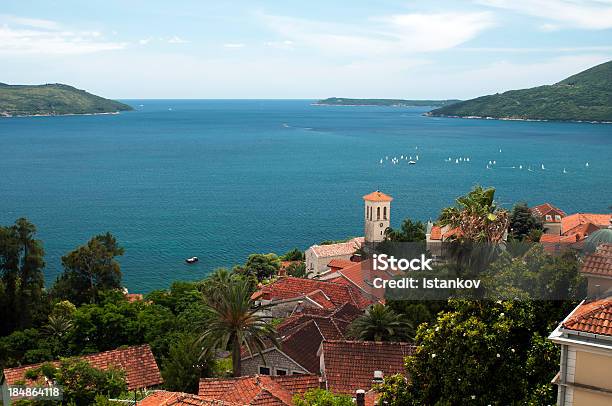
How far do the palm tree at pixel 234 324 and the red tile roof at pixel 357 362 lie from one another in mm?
2819

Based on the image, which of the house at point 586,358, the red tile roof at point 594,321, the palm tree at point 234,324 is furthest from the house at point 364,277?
the red tile roof at point 594,321

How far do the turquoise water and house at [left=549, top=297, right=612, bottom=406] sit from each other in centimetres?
3817

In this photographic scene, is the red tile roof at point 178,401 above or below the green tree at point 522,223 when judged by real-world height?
above

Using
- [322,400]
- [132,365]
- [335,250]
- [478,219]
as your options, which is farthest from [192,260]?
[322,400]

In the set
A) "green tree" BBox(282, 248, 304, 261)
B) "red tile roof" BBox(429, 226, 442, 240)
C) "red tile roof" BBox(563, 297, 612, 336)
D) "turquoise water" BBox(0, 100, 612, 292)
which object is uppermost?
"red tile roof" BBox(563, 297, 612, 336)

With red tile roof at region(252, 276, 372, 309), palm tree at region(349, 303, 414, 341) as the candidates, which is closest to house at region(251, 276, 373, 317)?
red tile roof at region(252, 276, 372, 309)

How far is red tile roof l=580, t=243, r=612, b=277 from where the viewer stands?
13.6 metres

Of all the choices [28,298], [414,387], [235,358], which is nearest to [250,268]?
[28,298]

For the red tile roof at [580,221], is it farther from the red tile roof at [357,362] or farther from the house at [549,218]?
the red tile roof at [357,362]

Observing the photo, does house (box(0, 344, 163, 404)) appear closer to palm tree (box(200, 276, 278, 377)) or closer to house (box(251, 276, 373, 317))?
palm tree (box(200, 276, 278, 377))

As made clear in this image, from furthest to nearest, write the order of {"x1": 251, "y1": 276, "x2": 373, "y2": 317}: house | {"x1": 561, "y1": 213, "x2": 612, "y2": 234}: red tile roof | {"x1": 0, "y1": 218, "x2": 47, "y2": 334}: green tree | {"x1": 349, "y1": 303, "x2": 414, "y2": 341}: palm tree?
1. {"x1": 561, "y1": 213, "x2": 612, "y2": 234}: red tile roof
2. {"x1": 251, "y1": 276, "x2": 373, "y2": 317}: house
3. {"x1": 0, "y1": 218, "x2": 47, "y2": 334}: green tree
4. {"x1": 349, "y1": 303, "x2": 414, "y2": 341}: palm tree

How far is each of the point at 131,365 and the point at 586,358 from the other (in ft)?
60.2

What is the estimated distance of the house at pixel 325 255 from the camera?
170 ft

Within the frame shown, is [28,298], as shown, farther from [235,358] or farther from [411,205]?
[411,205]
